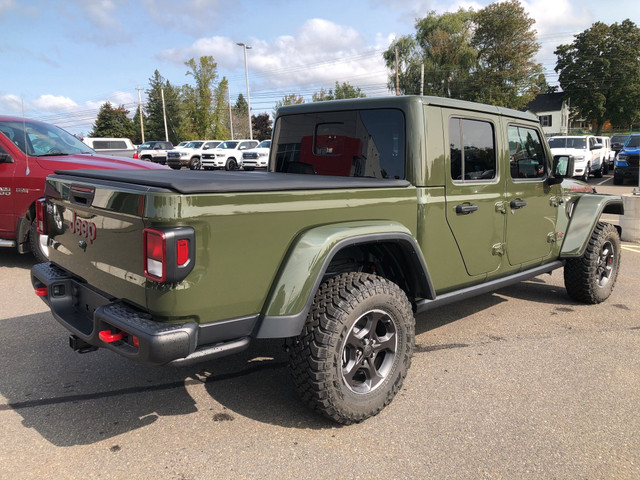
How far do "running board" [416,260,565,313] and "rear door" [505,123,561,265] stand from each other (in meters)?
0.12

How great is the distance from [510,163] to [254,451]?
9.44 ft

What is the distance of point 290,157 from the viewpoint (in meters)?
4.16

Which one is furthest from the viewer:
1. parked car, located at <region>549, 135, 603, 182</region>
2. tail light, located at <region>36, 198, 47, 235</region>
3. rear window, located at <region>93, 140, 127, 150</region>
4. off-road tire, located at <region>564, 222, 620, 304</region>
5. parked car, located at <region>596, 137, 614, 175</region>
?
parked car, located at <region>596, 137, 614, 175</region>

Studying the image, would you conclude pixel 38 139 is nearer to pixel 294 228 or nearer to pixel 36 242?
pixel 36 242

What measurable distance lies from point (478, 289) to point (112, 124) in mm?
70551

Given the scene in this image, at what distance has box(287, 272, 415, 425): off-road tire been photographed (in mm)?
2605

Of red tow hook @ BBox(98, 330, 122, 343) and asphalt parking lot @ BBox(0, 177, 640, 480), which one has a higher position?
red tow hook @ BBox(98, 330, 122, 343)

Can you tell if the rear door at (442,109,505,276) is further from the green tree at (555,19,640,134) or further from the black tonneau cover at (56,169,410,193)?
the green tree at (555,19,640,134)

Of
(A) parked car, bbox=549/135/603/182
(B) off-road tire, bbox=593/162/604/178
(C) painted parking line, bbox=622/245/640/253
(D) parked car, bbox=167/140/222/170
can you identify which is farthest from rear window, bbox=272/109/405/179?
(D) parked car, bbox=167/140/222/170

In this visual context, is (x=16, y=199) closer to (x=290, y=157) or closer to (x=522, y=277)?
(x=290, y=157)

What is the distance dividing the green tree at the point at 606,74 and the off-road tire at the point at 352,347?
207ft

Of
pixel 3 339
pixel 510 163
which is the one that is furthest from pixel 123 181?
pixel 510 163

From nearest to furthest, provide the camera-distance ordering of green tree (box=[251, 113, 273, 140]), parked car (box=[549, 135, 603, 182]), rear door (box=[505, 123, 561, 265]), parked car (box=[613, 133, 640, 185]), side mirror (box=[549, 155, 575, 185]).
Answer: rear door (box=[505, 123, 561, 265]) → side mirror (box=[549, 155, 575, 185]) → parked car (box=[613, 133, 640, 185]) → parked car (box=[549, 135, 603, 182]) → green tree (box=[251, 113, 273, 140])

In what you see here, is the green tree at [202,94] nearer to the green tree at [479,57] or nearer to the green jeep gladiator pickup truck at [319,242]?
the green tree at [479,57]
